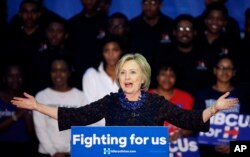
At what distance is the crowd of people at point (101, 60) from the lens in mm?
5676

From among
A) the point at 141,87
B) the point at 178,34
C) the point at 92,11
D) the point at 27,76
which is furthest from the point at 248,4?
the point at 141,87

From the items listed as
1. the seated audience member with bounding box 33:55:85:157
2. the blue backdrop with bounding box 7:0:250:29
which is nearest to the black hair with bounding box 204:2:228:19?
the blue backdrop with bounding box 7:0:250:29

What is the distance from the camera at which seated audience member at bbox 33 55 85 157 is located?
221 inches

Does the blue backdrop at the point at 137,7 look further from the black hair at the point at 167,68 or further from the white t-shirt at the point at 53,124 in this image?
the white t-shirt at the point at 53,124

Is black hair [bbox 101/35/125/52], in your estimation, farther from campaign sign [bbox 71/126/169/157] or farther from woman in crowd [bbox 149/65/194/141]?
campaign sign [bbox 71/126/169/157]

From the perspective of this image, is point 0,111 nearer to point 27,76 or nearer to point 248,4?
point 27,76

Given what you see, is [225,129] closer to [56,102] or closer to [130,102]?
[56,102]

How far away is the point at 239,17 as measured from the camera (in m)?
7.24

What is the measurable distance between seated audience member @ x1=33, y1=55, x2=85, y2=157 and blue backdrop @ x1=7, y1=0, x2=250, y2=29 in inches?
65.3

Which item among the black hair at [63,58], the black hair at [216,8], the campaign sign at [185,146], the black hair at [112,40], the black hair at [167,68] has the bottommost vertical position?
the campaign sign at [185,146]

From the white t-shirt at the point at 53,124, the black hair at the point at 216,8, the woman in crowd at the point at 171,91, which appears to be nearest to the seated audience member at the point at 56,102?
the white t-shirt at the point at 53,124

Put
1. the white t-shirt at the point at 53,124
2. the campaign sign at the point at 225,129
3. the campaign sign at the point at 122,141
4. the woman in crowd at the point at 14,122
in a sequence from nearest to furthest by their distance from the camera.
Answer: the campaign sign at the point at 122,141 → the campaign sign at the point at 225,129 → the white t-shirt at the point at 53,124 → the woman in crowd at the point at 14,122

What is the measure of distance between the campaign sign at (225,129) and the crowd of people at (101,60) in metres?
0.11

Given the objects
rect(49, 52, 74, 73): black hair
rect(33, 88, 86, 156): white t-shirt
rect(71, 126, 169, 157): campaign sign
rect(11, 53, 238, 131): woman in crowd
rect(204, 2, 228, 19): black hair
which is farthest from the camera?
rect(204, 2, 228, 19): black hair
